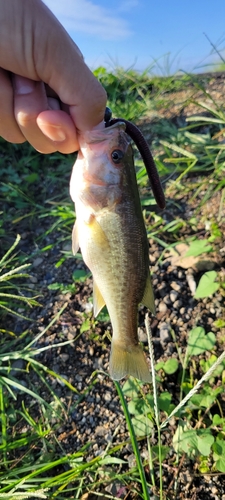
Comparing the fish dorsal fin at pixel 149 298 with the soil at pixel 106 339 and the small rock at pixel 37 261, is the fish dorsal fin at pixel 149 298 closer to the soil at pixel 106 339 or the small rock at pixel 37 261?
the soil at pixel 106 339

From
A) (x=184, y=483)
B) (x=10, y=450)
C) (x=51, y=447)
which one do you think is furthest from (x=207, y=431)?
(x=10, y=450)

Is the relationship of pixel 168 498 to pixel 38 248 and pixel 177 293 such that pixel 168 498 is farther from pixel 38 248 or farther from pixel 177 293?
pixel 38 248

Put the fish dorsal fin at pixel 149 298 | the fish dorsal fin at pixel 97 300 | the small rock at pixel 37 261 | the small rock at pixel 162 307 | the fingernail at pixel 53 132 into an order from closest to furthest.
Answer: the fingernail at pixel 53 132
the fish dorsal fin at pixel 149 298
the fish dorsal fin at pixel 97 300
the small rock at pixel 162 307
the small rock at pixel 37 261

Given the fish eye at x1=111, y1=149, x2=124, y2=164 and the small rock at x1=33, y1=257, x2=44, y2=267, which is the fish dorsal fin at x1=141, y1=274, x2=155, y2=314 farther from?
the small rock at x1=33, y1=257, x2=44, y2=267

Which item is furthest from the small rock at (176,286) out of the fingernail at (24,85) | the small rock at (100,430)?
the fingernail at (24,85)

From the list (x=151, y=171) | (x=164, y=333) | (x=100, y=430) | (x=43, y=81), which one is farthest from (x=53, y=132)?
(x=100, y=430)

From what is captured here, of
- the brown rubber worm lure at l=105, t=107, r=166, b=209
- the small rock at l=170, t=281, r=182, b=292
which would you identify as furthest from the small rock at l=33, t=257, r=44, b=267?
the brown rubber worm lure at l=105, t=107, r=166, b=209

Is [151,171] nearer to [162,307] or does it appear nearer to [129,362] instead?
[129,362]
